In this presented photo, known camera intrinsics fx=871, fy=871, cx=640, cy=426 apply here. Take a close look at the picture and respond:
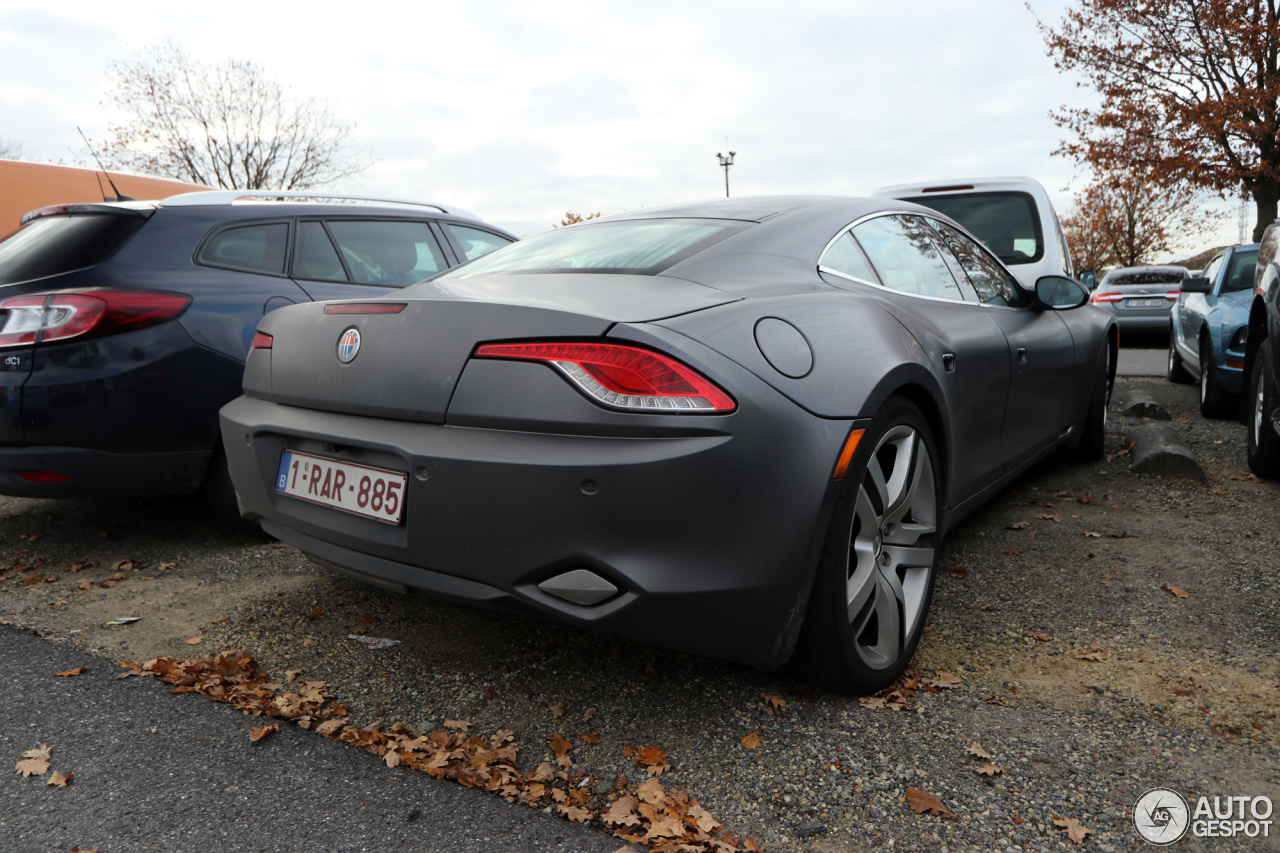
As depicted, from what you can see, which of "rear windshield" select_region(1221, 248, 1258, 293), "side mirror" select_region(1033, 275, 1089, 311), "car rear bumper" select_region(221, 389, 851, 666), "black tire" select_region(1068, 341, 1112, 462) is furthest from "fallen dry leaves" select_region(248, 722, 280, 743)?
"rear windshield" select_region(1221, 248, 1258, 293)

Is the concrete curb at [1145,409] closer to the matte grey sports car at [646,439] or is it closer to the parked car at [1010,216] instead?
the parked car at [1010,216]

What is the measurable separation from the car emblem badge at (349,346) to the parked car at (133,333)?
5.52 feet

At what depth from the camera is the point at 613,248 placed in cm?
274

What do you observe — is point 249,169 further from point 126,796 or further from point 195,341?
point 126,796

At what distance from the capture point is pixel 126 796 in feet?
6.70

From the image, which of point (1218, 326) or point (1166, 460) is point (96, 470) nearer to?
point (1166, 460)

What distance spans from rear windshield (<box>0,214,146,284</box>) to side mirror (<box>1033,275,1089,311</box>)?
3980mm

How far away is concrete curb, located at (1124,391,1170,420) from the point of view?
671 centimetres

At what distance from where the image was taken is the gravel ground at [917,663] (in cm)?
200

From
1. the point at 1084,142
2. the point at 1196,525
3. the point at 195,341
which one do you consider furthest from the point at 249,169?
the point at 1196,525

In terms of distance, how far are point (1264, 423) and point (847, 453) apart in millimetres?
3704

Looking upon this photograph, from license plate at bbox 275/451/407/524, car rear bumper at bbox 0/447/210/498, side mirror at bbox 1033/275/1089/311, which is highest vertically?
side mirror at bbox 1033/275/1089/311

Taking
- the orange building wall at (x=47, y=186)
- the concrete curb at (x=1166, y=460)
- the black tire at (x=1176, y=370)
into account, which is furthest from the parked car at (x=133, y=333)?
the black tire at (x=1176, y=370)

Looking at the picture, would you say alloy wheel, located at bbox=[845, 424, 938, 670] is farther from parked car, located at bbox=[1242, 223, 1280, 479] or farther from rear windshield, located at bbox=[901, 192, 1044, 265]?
rear windshield, located at bbox=[901, 192, 1044, 265]
